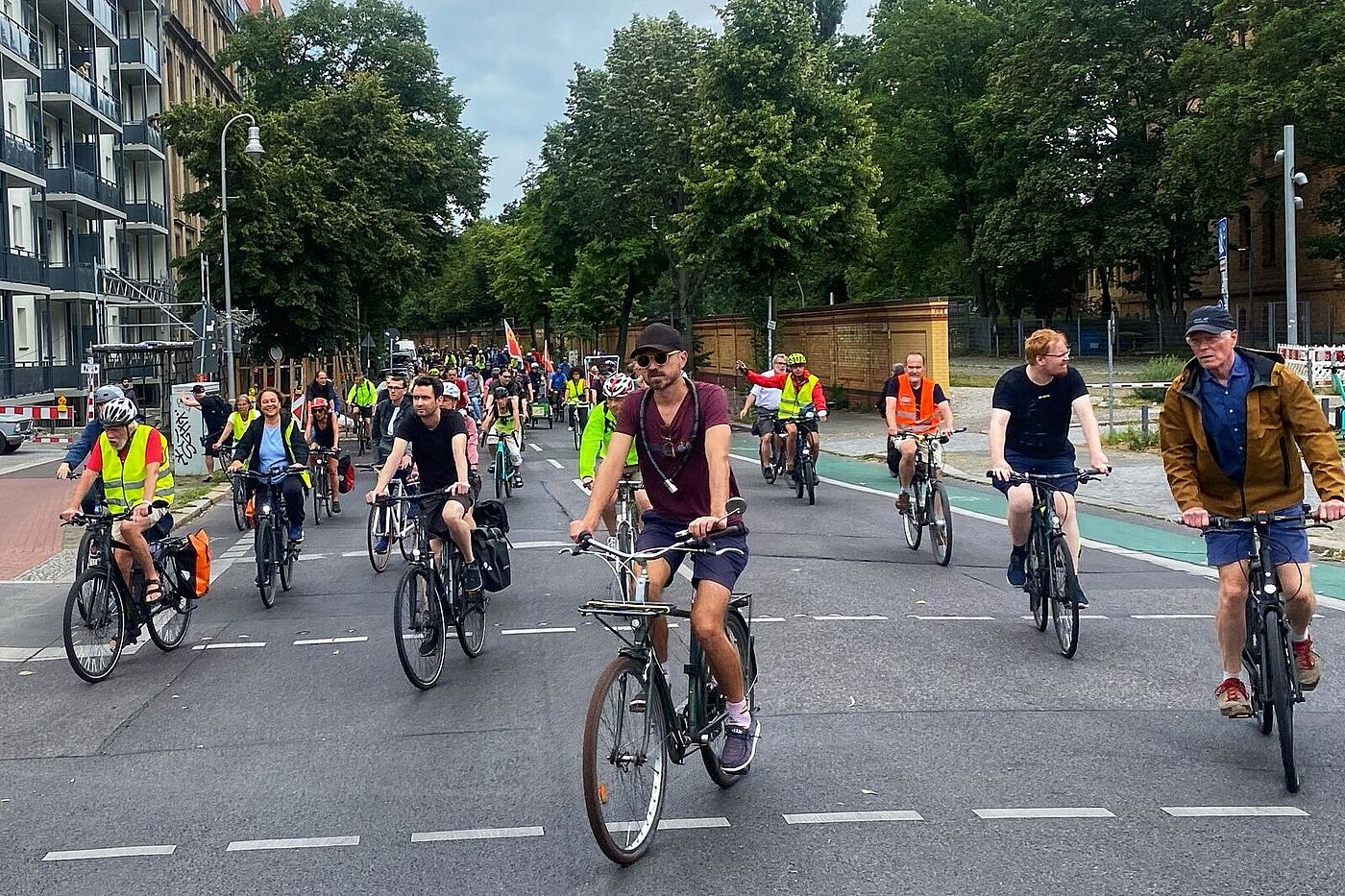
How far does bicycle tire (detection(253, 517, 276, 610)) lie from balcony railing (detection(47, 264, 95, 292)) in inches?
1469

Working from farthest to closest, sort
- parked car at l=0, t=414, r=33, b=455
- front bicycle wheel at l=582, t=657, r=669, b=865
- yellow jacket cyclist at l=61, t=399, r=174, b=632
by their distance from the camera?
parked car at l=0, t=414, r=33, b=455, yellow jacket cyclist at l=61, t=399, r=174, b=632, front bicycle wheel at l=582, t=657, r=669, b=865

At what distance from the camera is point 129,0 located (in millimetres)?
56719

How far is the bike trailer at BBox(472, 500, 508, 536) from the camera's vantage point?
948 cm

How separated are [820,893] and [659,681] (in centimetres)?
97

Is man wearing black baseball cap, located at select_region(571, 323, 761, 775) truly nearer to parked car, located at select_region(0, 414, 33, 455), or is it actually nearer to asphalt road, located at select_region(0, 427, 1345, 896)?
asphalt road, located at select_region(0, 427, 1345, 896)

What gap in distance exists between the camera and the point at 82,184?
1859 inches

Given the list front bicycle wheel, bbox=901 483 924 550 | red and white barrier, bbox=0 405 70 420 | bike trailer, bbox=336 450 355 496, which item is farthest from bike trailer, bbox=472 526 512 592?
red and white barrier, bbox=0 405 70 420

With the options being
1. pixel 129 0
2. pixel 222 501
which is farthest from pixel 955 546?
pixel 129 0

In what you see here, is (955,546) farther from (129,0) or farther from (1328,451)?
(129,0)

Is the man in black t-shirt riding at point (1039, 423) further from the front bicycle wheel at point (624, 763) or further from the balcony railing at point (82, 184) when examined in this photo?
the balcony railing at point (82, 184)

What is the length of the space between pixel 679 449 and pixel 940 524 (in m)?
7.10

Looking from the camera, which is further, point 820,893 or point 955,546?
point 955,546

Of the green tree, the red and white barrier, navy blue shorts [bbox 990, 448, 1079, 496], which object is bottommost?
navy blue shorts [bbox 990, 448, 1079, 496]

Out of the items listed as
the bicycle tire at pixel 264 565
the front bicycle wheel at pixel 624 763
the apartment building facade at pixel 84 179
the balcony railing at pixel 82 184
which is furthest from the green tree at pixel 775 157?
the front bicycle wheel at pixel 624 763
